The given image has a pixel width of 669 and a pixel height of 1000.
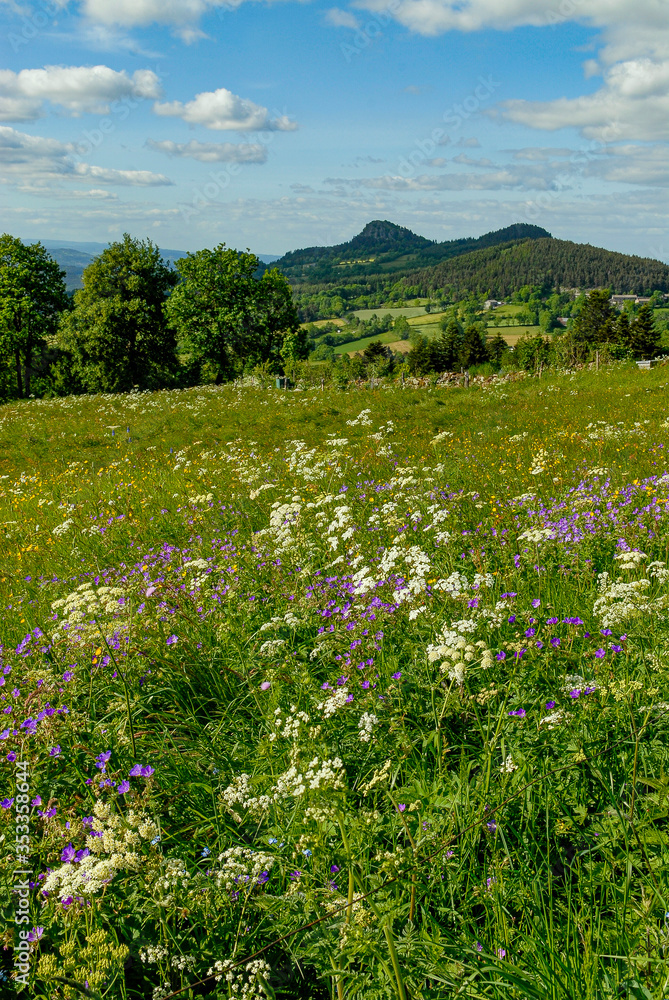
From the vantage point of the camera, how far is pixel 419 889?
2.43 m

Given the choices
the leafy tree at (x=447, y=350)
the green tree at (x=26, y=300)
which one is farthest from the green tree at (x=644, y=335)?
the green tree at (x=26, y=300)

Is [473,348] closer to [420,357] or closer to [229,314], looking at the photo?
[420,357]

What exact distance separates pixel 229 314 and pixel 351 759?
52.0 metres

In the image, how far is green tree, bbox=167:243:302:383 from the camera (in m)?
51.0

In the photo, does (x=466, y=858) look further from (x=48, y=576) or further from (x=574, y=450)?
(x=574, y=450)

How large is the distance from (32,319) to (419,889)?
54669 mm

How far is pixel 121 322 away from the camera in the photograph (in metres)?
48.5

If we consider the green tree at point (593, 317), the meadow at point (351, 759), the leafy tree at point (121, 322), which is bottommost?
the meadow at point (351, 759)

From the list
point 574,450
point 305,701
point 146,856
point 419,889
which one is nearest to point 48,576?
point 305,701

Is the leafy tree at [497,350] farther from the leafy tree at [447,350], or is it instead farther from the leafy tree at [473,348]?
the leafy tree at [447,350]

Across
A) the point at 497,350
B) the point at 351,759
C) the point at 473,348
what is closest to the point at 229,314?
the point at 351,759

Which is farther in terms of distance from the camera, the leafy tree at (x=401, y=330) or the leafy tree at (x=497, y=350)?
the leafy tree at (x=401, y=330)

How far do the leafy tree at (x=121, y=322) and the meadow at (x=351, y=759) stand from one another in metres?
45.5

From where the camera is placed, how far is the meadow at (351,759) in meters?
2.23
